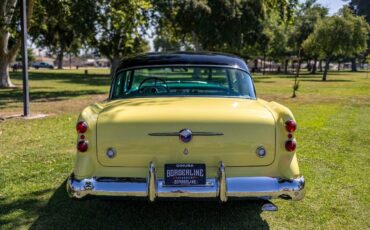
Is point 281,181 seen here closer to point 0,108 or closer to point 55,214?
point 55,214

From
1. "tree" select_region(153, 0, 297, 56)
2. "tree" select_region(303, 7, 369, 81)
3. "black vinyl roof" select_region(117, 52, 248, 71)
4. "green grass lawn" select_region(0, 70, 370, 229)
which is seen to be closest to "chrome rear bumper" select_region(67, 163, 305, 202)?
"green grass lawn" select_region(0, 70, 370, 229)

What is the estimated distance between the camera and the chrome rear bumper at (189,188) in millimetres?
4125

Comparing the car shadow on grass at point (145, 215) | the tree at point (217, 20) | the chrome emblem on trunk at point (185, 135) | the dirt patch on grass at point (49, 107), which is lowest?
the car shadow on grass at point (145, 215)

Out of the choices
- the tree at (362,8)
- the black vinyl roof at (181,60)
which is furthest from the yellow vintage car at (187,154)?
the tree at (362,8)

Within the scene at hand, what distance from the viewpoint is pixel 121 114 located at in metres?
4.38

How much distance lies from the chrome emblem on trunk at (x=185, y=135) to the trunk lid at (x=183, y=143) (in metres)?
0.04

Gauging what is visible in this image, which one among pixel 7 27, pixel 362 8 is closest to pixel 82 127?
pixel 7 27

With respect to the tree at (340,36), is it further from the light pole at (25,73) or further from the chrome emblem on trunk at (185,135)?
the chrome emblem on trunk at (185,135)

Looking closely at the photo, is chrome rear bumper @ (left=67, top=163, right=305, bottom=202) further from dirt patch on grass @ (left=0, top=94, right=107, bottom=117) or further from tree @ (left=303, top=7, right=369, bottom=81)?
tree @ (left=303, top=7, right=369, bottom=81)

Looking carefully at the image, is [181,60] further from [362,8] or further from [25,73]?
[362,8]

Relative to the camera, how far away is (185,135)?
4188 millimetres

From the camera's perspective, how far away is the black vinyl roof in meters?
5.66

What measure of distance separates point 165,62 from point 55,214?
2181 millimetres

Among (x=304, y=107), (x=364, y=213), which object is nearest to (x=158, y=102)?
(x=364, y=213)
